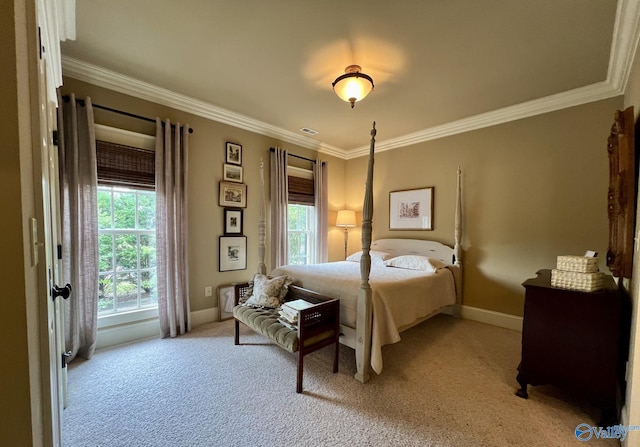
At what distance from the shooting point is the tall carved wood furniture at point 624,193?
1.64 m

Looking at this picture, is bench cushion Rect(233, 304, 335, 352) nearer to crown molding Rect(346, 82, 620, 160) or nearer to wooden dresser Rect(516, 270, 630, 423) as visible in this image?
wooden dresser Rect(516, 270, 630, 423)

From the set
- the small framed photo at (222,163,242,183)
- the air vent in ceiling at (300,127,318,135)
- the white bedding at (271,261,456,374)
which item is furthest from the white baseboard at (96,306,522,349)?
the air vent in ceiling at (300,127,318,135)

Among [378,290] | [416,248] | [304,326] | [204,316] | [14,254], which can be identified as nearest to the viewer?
[14,254]

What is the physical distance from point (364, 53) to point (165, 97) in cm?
224

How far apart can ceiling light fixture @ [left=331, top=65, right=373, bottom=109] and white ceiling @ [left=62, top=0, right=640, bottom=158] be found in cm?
9

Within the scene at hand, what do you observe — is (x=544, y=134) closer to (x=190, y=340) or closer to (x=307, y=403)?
(x=307, y=403)

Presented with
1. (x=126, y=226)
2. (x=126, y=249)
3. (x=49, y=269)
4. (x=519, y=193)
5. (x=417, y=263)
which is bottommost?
(x=417, y=263)

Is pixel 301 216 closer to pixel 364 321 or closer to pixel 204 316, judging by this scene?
pixel 204 316

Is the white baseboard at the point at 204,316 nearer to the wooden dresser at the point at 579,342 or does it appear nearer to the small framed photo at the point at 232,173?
the small framed photo at the point at 232,173

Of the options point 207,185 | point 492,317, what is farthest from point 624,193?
point 207,185

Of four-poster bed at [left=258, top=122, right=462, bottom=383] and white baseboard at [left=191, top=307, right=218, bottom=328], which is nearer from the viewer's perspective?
four-poster bed at [left=258, top=122, right=462, bottom=383]

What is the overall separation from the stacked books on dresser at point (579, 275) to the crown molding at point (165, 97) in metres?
3.59

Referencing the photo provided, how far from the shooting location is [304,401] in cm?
191

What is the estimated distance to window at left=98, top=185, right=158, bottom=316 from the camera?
271 centimetres
